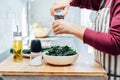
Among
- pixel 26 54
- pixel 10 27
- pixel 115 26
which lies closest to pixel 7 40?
pixel 10 27

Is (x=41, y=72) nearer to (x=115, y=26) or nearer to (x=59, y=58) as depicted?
(x=59, y=58)

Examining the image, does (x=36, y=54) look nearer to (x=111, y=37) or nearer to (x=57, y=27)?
(x=57, y=27)

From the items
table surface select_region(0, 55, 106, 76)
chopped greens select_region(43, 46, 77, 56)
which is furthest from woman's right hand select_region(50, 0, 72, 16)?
table surface select_region(0, 55, 106, 76)

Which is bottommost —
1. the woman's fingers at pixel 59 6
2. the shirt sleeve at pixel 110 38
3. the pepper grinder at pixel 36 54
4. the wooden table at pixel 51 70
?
the wooden table at pixel 51 70

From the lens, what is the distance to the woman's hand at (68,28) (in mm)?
1031

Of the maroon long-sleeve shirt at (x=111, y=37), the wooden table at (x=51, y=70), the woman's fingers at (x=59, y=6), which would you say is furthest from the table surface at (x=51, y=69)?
the woman's fingers at (x=59, y=6)

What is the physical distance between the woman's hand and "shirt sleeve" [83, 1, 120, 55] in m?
0.03

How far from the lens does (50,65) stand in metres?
1.17

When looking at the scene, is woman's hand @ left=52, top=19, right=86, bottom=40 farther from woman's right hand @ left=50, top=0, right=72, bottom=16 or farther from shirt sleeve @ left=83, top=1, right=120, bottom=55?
woman's right hand @ left=50, top=0, right=72, bottom=16

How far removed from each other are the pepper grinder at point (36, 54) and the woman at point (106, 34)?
126 mm

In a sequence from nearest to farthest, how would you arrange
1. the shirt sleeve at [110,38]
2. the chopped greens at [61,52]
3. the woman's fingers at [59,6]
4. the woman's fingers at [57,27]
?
the shirt sleeve at [110,38]
the woman's fingers at [57,27]
the chopped greens at [61,52]
the woman's fingers at [59,6]

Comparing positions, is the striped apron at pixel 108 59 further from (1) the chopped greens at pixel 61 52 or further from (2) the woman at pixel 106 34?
(1) the chopped greens at pixel 61 52

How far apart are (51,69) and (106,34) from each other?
1.07 ft

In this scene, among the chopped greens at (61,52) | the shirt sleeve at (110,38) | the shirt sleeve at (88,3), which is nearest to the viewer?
the shirt sleeve at (110,38)
